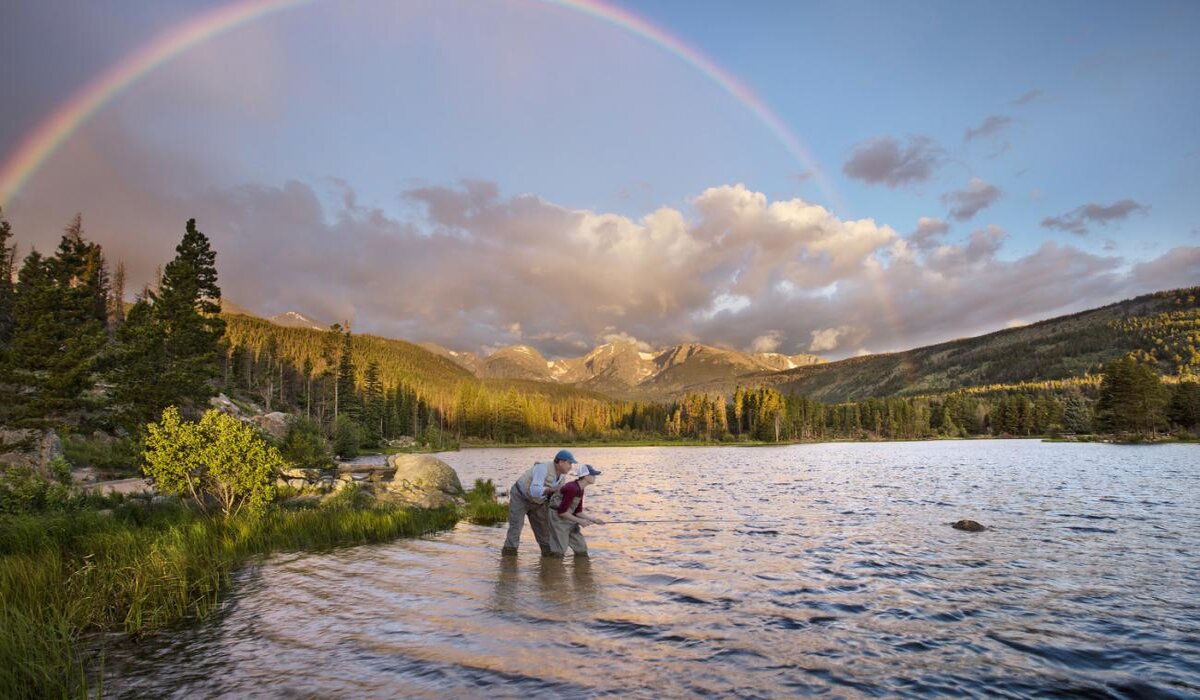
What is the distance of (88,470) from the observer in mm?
36406

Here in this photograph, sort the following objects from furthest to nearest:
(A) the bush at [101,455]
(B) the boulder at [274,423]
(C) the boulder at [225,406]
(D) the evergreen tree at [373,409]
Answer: (D) the evergreen tree at [373,409]
(C) the boulder at [225,406]
(B) the boulder at [274,423]
(A) the bush at [101,455]

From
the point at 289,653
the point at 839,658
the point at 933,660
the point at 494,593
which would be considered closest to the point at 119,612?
the point at 289,653

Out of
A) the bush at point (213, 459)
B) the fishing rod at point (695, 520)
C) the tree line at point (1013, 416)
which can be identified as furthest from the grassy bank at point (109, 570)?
the tree line at point (1013, 416)

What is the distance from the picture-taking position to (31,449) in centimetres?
3189

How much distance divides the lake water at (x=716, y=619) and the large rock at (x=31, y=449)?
26688 mm

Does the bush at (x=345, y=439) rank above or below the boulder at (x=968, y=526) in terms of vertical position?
above

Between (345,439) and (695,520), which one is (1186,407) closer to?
(695,520)

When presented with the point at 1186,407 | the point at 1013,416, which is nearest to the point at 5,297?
the point at 1186,407

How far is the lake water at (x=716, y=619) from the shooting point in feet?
26.2

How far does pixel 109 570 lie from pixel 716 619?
11564 mm

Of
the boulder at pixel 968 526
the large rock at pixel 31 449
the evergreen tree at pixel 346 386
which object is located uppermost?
the evergreen tree at pixel 346 386

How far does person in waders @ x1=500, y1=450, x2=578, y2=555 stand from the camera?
15117mm

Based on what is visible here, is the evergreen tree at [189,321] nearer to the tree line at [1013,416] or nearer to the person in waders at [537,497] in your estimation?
the person in waders at [537,497]

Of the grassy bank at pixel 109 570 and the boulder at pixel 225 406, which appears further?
the boulder at pixel 225 406
